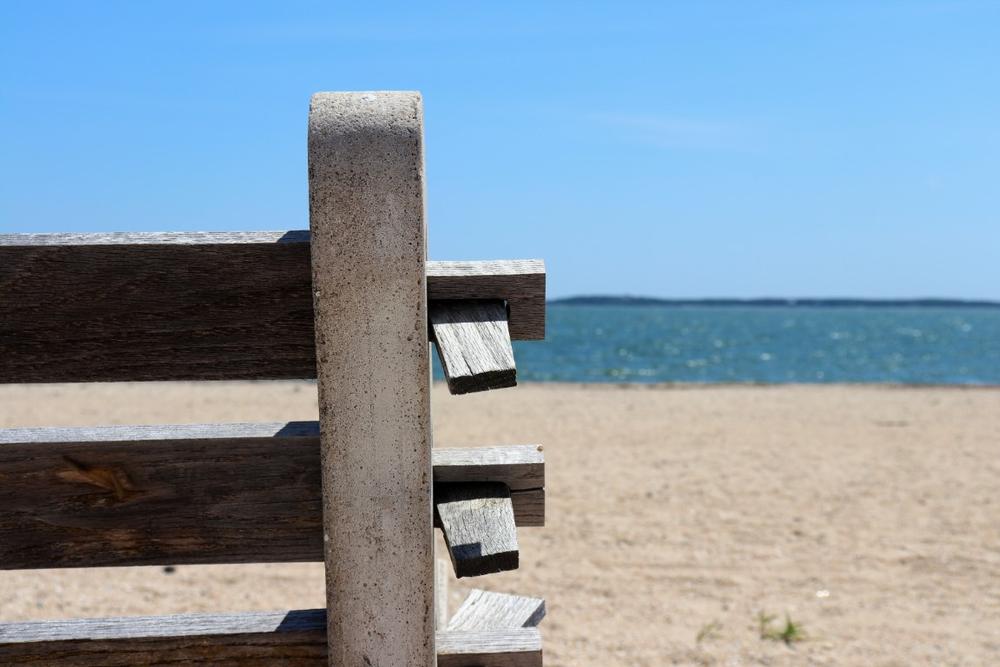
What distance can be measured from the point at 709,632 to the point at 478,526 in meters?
3.79

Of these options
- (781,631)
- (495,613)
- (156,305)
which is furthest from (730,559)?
(156,305)

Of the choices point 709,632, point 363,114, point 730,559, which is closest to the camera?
point 363,114

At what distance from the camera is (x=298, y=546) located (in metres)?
1.54

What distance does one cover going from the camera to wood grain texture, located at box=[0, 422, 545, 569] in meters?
1.52

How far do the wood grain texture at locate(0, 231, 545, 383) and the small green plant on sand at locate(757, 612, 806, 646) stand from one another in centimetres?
402

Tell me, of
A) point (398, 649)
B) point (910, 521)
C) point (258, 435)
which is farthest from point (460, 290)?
point (910, 521)

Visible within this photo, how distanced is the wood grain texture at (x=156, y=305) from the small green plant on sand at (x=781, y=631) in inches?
158

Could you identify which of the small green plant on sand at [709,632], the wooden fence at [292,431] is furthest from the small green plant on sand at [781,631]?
the wooden fence at [292,431]

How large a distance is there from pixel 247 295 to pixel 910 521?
6.96m

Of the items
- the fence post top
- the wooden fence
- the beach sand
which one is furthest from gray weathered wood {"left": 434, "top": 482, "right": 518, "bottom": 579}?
the beach sand

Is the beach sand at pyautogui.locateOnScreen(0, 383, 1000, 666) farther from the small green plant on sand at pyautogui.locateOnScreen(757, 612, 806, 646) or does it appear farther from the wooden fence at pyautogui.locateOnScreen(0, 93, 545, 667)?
the wooden fence at pyautogui.locateOnScreen(0, 93, 545, 667)

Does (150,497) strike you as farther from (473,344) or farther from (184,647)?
(473,344)

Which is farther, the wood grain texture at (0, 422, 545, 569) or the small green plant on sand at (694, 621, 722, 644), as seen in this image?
the small green plant on sand at (694, 621, 722, 644)

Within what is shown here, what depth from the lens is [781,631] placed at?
193 inches
